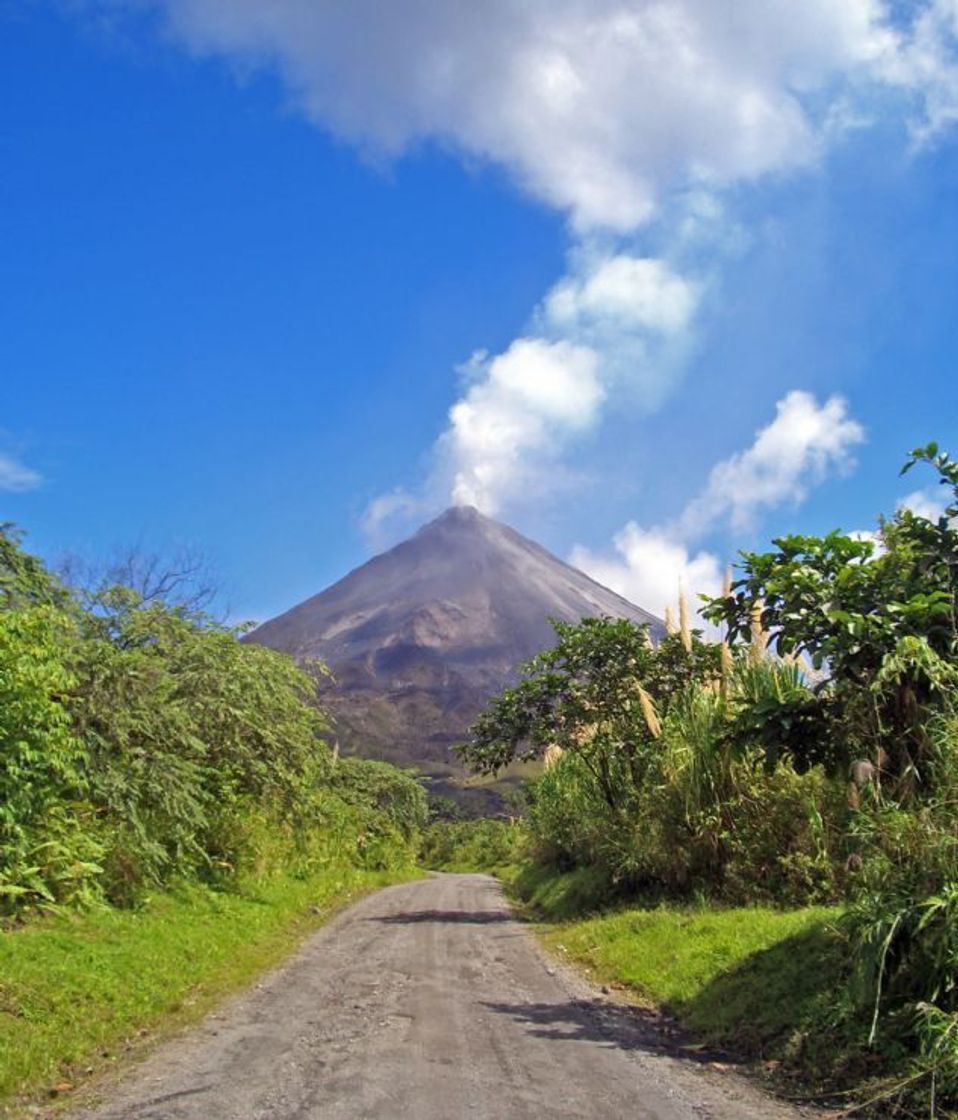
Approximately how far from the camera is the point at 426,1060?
6992 millimetres

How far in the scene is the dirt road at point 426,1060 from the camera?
5.82 m

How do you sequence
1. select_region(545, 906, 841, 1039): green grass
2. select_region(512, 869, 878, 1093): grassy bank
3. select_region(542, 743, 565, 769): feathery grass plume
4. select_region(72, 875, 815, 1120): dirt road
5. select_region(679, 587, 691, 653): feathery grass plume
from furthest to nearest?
select_region(542, 743, 565, 769): feathery grass plume
select_region(679, 587, 691, 653): feathery grass plume
select_region(545, 906, 841, 1039): green grass
select_region(512, 869, 878, 1093): grassy bank
select_region(72, 875, 815, 1120): dirt road

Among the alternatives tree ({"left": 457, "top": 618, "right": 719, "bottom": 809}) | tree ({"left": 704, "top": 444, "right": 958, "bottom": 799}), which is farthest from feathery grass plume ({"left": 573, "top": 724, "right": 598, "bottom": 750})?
tree ({"left": 704, "top": 444, "right": 958, "bottom": 799})

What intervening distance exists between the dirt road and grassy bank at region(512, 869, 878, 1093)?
1.88 ft

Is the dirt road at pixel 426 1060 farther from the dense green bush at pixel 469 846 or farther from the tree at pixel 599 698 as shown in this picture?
the dense green bush at pixel 469 846

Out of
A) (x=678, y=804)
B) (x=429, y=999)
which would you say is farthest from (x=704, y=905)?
(x=429, y=999)

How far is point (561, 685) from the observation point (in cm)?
1995

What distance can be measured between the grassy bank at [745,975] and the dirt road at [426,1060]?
1.88 feet

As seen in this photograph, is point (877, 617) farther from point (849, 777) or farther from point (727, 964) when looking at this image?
point (727, 964)

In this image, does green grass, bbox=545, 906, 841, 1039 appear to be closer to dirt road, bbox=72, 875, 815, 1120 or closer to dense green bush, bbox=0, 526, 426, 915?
dirt road, bbox=72, 875, 815, 1120

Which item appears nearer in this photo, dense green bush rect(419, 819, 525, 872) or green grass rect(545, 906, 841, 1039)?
green grass rect(545, 906, 841, 1039)

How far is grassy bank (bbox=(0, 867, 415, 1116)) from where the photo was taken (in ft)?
22.8

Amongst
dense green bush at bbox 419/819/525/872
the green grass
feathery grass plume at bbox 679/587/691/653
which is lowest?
dense green bush at bbox 419/819/525/872

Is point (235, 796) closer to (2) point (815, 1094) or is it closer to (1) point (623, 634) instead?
(1) point (623, 634)
